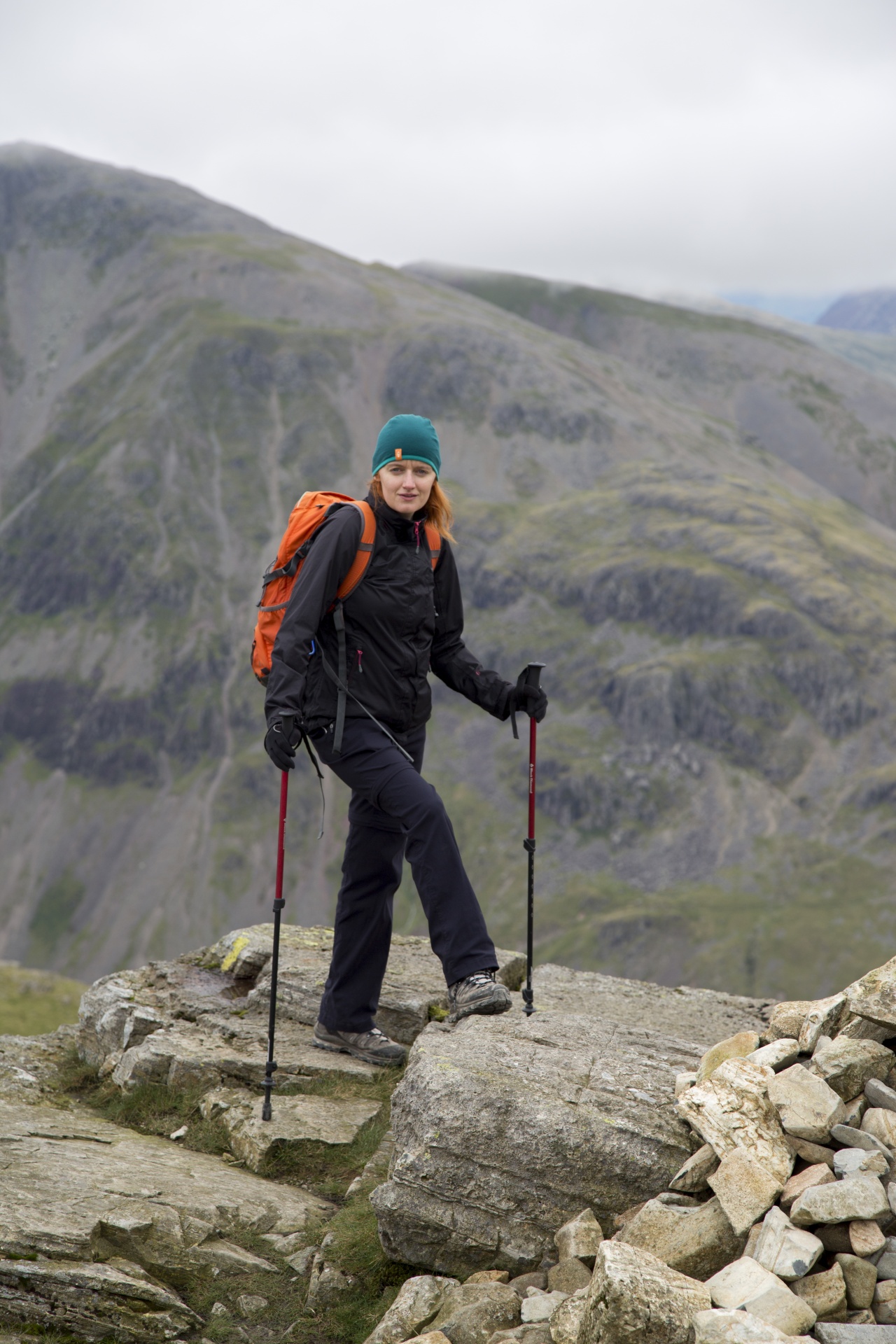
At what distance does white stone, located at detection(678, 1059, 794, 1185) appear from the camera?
23.8ft

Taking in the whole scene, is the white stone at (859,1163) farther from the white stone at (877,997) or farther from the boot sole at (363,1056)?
the boot sole at (363,1056)

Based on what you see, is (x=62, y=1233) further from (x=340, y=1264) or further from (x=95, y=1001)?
(x=95, y=1001)

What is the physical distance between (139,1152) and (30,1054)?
3911mm

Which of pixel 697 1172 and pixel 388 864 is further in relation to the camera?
pixel 388 864

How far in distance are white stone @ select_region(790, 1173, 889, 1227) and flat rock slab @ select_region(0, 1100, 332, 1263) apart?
13.0ft

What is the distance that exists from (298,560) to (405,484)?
1.20m

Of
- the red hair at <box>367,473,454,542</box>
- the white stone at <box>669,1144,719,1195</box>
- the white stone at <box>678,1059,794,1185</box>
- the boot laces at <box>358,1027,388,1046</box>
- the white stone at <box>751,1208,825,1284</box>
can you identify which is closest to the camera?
the white stone at <box>751,1208,825,1284</box>

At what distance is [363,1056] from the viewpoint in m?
11.0

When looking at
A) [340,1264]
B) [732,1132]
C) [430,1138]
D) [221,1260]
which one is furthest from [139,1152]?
[732,1132]

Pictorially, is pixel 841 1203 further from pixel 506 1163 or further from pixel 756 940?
pixel 756 940

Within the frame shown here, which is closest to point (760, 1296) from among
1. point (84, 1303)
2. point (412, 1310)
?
point (412, 1310)

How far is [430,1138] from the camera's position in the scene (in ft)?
25.5

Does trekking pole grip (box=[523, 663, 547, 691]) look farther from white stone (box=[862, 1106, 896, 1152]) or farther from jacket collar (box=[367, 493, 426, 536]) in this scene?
white stone (box=[862, 1106, 896, 1152])

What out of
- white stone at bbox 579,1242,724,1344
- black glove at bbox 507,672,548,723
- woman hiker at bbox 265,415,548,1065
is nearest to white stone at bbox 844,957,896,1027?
white stone at bbox 579,1242,724,1344
